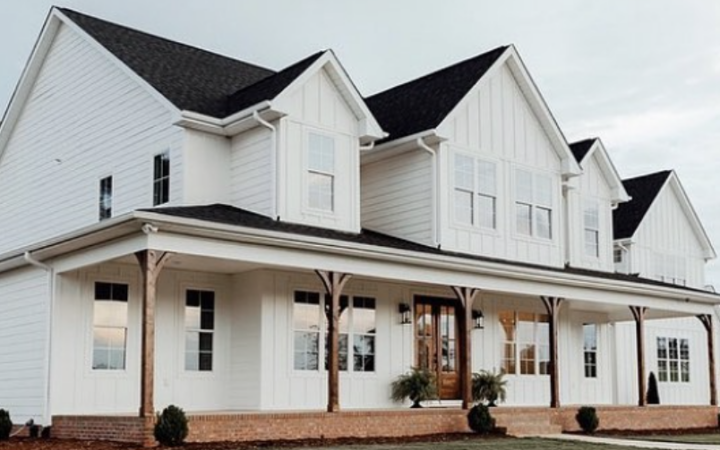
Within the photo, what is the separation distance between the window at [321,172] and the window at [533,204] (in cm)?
597

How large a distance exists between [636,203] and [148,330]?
24.1 meters

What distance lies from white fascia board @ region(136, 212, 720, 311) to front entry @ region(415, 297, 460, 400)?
80.9 inches

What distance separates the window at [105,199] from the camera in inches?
908

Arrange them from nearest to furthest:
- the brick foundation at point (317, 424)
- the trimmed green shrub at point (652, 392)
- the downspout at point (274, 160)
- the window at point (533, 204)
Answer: the brick foundation at point (317, 424), the downspout at point (274, 160), the window at point (533, 204), the trimmed green shrub at point (652, 392)

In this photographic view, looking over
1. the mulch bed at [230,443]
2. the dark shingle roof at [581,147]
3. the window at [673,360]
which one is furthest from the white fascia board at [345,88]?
the window at [673,360]

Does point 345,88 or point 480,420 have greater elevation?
point 345,88

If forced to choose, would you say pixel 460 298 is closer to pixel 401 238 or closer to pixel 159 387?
pixel 401 238

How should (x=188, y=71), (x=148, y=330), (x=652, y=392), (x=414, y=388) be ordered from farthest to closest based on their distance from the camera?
1. (x=652, y=392)
2. (x=188, y=71)
3. (x=414, y=388)
4. (x=148, y=330)

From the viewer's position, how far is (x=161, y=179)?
21547 millimetres

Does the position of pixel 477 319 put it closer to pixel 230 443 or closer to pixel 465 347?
pixel 465 347

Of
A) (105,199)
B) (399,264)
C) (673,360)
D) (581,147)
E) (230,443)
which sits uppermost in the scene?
(581,147)

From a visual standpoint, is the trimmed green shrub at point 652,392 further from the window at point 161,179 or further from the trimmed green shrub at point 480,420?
the window at point 161,179

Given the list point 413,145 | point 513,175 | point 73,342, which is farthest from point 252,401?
point 513,175

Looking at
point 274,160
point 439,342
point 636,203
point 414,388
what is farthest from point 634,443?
point 636,203
